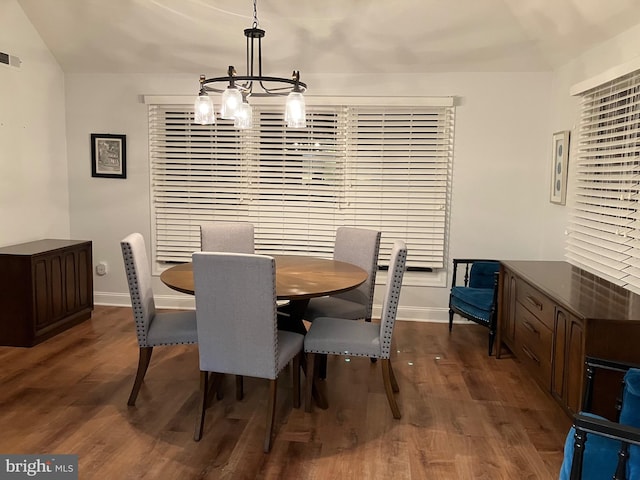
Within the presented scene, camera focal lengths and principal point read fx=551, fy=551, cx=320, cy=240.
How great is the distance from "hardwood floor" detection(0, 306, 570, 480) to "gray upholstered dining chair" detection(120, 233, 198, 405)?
0.93 feet

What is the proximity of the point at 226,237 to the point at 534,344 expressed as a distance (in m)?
2.34

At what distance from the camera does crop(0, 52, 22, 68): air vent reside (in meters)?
4.36

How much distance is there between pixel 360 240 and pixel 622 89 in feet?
6.32

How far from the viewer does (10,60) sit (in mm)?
4445

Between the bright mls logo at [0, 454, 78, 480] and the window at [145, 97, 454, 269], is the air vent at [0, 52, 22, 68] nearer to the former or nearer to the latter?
the window at [145, 97, 454, 269]

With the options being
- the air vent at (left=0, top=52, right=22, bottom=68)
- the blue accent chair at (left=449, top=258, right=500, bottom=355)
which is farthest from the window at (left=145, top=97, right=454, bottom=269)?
the air vent at (left=0, top=52, right=22, bottom=68)

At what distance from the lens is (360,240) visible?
4070 millimetres

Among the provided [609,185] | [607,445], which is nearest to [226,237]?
[609,185]

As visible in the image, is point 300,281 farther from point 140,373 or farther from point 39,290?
point 39,290

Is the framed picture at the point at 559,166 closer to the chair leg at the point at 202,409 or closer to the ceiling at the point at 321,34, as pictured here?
the ceiling at the point at 321,34

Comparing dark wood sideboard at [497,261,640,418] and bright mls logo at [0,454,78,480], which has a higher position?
dark wood sideboard at [497,261,640,418]

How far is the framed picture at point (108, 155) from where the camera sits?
526 centimetres

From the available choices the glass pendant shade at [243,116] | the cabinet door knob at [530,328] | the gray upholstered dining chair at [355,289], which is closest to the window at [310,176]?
the gray upholstered dining chair at [355,289]

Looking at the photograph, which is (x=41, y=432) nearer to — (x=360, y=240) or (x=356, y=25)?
(x=360, y=240)
